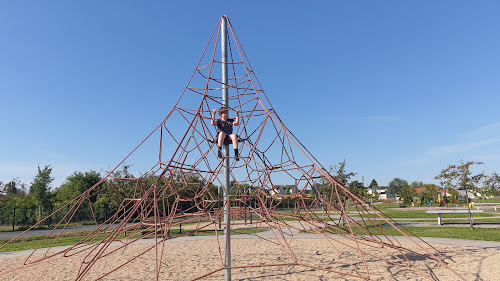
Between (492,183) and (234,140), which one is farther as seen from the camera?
(492,183)

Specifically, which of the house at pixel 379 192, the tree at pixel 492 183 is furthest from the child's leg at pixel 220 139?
the house at pixel 379 192

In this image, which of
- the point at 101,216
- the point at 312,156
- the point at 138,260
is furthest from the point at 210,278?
the point at 101,216

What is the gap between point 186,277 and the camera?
259 inches

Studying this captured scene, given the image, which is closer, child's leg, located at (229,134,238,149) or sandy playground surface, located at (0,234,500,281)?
child's leg, located at (229,134,238,149)

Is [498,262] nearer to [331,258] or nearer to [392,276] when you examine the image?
[392,276]

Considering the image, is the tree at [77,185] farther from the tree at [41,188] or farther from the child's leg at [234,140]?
the child's leg at [234,140]

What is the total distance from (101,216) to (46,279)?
19.6 m

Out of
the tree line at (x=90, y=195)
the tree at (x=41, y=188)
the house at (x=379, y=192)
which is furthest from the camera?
the house at (x=379, y=192)

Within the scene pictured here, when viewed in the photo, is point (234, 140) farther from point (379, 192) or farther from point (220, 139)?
point (379, 192)

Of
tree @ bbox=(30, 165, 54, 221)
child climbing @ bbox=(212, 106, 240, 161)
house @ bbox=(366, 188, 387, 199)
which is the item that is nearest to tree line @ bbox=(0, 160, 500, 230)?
tree @ bbox=(30, 165, 54, 221)

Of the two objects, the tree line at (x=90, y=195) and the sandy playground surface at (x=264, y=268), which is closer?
the sandy playground surface at (x=264, y=268)

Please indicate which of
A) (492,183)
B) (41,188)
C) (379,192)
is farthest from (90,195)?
(379,192)

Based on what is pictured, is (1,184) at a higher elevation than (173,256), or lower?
higher

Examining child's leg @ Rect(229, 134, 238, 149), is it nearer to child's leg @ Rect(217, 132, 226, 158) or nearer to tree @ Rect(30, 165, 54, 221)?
child's leg @ Rect(217, 132, 226, 158)
